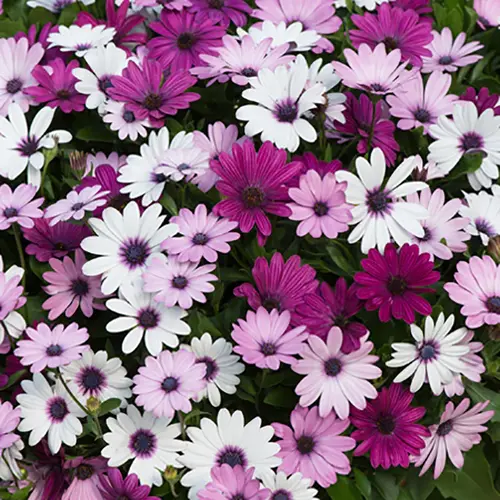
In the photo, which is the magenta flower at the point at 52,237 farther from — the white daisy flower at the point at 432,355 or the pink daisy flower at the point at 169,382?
the white daisy flower at the point at 432,355

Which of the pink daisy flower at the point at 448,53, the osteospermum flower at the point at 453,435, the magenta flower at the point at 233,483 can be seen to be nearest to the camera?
the magenta flower at the point at 233,483

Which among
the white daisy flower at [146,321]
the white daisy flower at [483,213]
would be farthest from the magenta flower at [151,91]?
the white daisy flower at [483,213]

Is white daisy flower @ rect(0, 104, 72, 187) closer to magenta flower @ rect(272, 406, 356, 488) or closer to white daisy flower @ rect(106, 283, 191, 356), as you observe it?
white daisy flower @ rect(106, 283, 191, 356)

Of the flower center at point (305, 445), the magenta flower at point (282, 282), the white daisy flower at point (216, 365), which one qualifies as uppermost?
the magenta flower at point (282, 282)

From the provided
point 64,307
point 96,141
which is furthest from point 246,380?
point 96,141

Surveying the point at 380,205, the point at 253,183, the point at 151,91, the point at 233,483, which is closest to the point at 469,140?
the point at 380,205

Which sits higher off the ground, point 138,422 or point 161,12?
point 161,12

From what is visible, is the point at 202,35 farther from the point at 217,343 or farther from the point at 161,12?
the point at 217,343

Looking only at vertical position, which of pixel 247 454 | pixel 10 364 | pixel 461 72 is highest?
pixel 461 72

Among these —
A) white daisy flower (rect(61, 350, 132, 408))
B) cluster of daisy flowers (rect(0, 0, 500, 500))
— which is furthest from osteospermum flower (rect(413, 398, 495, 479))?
white daisy flower (rect(61, 350, 132, 408))
